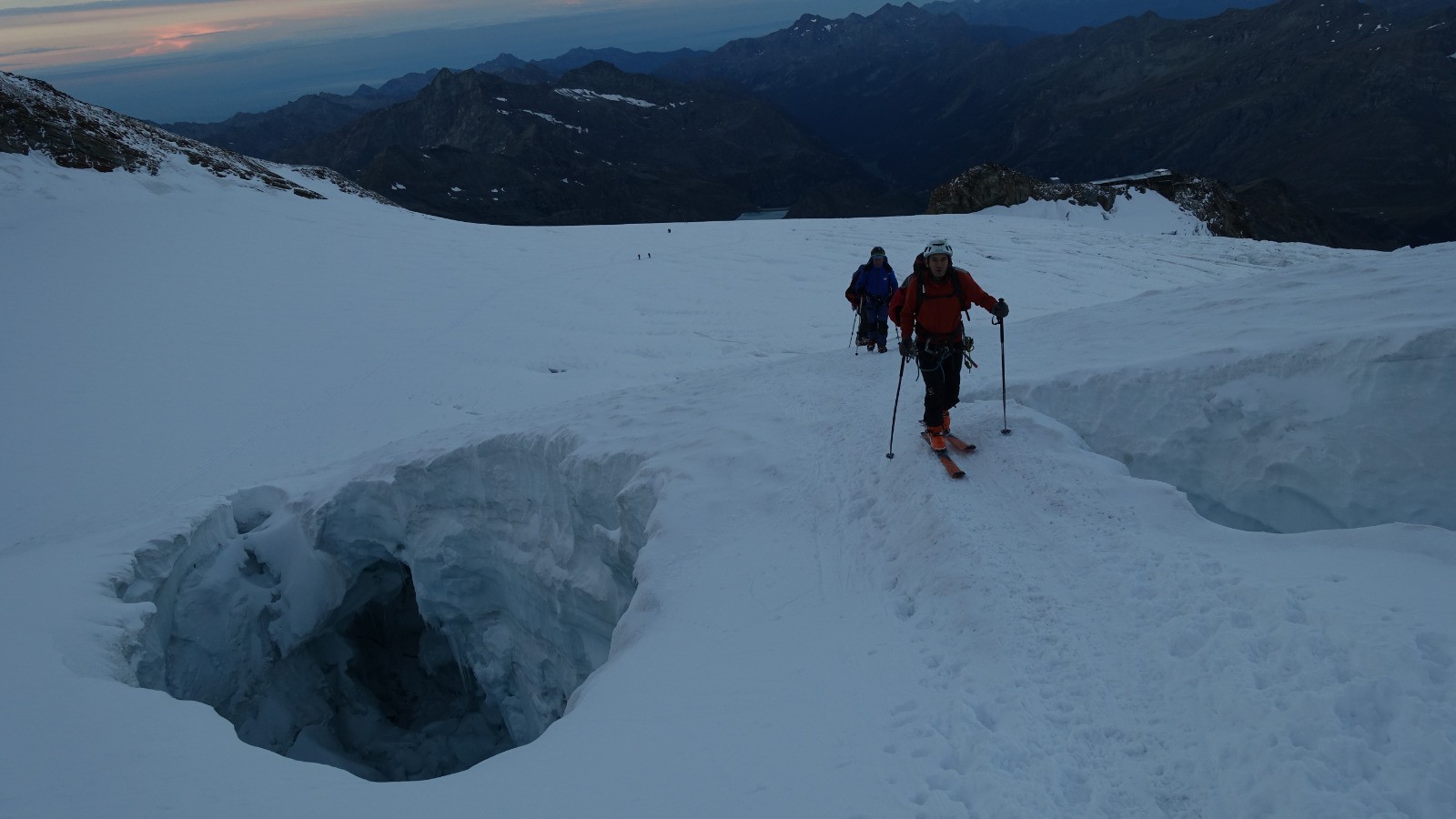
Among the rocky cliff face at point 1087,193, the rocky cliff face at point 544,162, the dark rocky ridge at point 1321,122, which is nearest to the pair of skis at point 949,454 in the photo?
the rocky cliff face at point 1087,193

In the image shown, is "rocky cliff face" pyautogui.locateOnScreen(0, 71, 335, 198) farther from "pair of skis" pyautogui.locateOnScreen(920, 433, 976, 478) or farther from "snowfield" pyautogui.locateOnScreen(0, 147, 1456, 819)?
"pair of skis" pyautogui.locateOnScreen(920, 433, 976, 478)

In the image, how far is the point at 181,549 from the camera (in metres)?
10.0

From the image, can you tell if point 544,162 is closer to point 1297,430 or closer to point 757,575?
point 757,575

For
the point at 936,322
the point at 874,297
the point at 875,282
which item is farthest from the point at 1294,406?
the point at 875,282

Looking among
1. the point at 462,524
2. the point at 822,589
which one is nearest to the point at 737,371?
the point at 462,524

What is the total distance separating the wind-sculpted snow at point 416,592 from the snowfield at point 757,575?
0.06m

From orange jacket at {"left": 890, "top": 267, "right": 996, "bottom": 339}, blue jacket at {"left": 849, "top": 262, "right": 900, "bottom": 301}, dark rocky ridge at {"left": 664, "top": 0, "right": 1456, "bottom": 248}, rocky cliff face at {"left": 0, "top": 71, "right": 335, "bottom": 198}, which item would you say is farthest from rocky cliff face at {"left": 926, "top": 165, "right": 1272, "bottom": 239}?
orange jacket at {"left": 890, "top": 267, "right": 996, "bottom": 339}

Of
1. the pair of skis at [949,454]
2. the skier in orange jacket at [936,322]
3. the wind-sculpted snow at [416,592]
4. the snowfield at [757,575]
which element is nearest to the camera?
the snowfield at [757,575]

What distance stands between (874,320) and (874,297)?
550 mm

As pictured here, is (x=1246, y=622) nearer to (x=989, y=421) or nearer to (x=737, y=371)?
(x=989, y=421)

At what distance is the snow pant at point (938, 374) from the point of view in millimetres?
7719

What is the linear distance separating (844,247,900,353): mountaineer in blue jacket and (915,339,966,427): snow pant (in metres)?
4.19

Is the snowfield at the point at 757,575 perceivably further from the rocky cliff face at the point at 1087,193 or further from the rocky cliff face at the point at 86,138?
the rocky cliff face at the point at 1087,193

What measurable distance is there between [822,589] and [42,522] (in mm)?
13569
